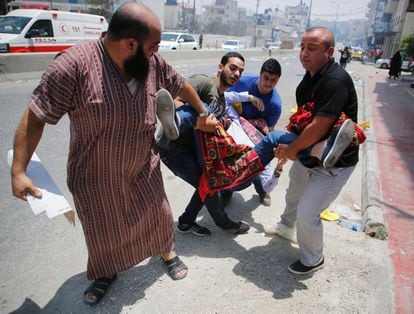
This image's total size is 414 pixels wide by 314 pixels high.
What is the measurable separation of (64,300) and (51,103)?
140cm

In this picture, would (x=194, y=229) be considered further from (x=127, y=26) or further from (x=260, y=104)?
(x=127, y=26)

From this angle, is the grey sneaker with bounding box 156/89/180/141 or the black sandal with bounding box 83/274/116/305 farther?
the black sandal with bounding box 83/274/116/305

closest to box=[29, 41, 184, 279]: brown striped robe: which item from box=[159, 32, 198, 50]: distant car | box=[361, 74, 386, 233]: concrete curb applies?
box=[361, 74, 386, 233]: concrete curb

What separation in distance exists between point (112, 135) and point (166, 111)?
0.43 meters

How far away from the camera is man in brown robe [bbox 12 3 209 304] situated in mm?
1863

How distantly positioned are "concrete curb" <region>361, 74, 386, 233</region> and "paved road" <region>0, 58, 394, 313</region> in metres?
0.28

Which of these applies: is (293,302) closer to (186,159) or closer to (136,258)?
(136,258)

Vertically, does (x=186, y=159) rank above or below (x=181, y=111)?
below

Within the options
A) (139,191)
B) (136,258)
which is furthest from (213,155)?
(136,258)

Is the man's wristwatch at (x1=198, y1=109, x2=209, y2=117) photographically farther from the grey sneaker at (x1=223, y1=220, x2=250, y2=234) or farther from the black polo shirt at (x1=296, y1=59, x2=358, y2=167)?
the grey sneaker at (x1=223, y1=220, x2=250, y2=234)

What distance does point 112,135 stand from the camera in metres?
2.06

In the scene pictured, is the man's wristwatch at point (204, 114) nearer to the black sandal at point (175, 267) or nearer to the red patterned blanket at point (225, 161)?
the red patterned blanket at point (225, 161)

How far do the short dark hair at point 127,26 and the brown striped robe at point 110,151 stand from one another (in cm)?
17

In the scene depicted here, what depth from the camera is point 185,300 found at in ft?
8.13
